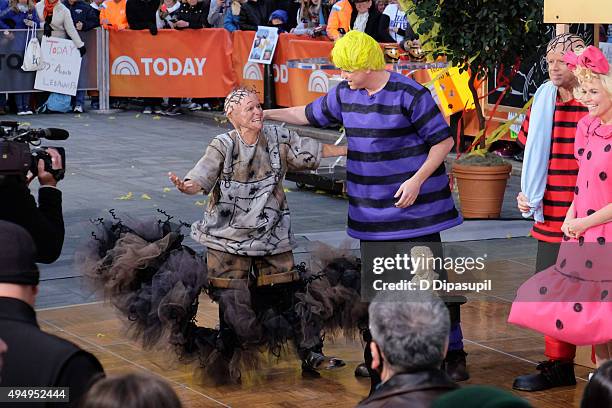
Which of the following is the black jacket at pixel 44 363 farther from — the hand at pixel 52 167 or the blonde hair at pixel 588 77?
the blonde hair at pixel 588 77

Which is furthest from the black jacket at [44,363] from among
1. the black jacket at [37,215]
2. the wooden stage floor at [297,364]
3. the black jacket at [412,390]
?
the wooden stage floor at [297,364]

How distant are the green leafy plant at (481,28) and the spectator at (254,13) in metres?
9.08

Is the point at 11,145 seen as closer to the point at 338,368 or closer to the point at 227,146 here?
the point at 227,146

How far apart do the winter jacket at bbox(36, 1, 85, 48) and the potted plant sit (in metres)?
9.08

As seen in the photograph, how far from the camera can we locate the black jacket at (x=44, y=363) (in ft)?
11.5

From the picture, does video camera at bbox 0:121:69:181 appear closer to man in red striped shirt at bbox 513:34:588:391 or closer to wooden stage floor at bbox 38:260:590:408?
wooden stage floor at bbox 38:260:590:408

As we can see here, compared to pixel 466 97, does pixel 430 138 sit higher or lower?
higher

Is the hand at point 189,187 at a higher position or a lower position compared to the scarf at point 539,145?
lower

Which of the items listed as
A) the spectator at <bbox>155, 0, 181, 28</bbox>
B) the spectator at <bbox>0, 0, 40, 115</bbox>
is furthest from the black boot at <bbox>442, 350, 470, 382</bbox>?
the spectator at <bbox>155, 0, 181, 28</bbox>

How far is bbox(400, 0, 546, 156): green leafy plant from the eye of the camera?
1139 centimetres

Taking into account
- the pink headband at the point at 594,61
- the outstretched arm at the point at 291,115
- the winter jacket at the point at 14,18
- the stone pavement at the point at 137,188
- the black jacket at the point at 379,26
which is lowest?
the stone pavement at the point at 137,188

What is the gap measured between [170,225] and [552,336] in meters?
2.28

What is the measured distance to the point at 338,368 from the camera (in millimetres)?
7211

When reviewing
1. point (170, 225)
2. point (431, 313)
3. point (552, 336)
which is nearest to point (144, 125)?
point (170, 225)
